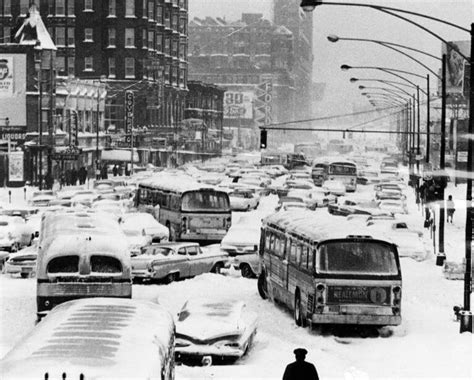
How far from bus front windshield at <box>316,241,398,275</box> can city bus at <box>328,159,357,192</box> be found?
5508cm

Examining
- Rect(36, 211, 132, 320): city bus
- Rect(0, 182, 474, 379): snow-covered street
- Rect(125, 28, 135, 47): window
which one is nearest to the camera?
Rect(0, 182, 474, 379): snow-covered street

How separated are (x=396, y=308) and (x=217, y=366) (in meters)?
5.23

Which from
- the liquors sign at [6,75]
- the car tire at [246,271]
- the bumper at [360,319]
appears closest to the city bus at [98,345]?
the bumper at [360,319]

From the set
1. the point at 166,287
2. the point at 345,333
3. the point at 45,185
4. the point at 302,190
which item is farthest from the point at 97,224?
the point at 45,185

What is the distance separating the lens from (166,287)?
2814 centimetres

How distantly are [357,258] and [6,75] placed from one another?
5990cm

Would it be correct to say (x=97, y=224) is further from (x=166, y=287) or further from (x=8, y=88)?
(x=8, y=88)

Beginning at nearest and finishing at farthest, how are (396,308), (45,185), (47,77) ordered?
(396,308)
(45,185)
(47,77)

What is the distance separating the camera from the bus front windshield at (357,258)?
21344 mm

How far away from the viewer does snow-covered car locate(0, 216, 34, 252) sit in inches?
1373

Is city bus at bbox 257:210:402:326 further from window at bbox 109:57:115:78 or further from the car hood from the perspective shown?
window at bbox 109:57:115:78

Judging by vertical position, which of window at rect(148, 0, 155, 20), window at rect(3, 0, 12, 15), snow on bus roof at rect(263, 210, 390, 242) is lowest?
snow on bus roof at rect(263, 210, 390, 242)

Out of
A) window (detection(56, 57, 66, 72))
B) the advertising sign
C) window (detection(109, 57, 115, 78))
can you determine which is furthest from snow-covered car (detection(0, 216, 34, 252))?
window (detection(109, 57, 115, 78))

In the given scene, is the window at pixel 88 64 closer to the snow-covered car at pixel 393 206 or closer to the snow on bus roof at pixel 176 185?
the snow-covered car at pixel 393 206
